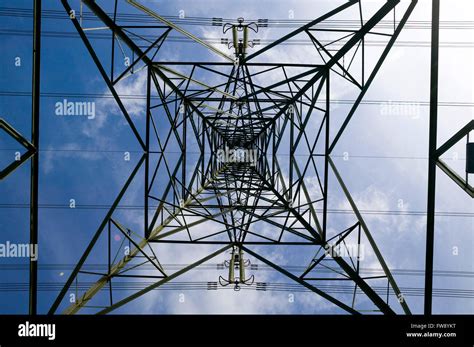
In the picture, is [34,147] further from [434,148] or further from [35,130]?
[434,148]

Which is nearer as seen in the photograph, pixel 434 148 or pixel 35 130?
pixel 434 148

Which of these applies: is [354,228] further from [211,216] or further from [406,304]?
[211,216]

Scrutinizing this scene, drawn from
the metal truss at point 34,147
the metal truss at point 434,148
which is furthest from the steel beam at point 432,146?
the metal truss at point 34,147

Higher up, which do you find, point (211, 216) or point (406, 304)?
point (211, 216)

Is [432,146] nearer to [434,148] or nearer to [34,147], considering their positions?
[434,148]

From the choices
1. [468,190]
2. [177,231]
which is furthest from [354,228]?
[177,231]

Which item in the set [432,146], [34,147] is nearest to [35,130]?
[34,147]

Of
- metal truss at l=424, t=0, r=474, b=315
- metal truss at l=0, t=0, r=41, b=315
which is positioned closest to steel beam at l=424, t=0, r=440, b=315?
metal truss at l=424, t=0, r=474, b=315

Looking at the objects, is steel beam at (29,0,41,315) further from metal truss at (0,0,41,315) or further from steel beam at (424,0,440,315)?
steel beam at (424,0,440,315)

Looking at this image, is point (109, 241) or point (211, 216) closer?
point (109, 241)

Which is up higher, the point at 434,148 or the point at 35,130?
the point at 35,130
